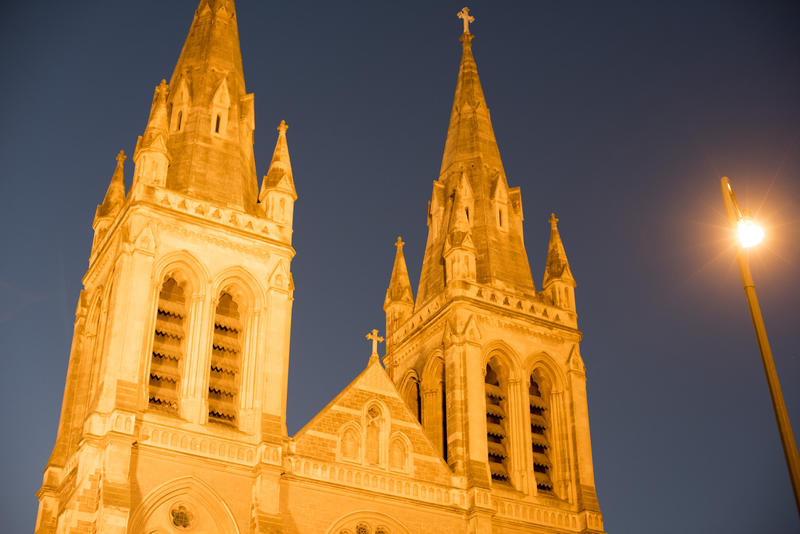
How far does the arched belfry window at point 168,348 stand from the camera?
30.9 metres

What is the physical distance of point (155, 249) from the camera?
32.1m

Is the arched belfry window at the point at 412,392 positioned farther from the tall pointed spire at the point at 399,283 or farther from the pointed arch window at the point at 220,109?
the pointed arch window at the point at 220,109

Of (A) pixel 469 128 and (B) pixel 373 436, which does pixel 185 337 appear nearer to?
(B) pixel 373 436

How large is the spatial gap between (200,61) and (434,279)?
11.5 meters

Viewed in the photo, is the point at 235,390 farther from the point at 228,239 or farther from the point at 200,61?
the point at 200,61

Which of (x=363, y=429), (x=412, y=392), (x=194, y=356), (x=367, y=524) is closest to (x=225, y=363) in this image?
(x=194, y=356)

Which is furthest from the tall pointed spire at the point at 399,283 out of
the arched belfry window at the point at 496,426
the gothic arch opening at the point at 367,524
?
the gothic arch opening at the point at 367,524

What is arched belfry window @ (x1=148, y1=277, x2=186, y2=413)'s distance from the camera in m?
30.9

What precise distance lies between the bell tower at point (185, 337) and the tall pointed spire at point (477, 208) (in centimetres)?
725

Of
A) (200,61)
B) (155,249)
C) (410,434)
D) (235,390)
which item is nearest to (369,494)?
(410,434)

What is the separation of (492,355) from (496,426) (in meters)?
2.38

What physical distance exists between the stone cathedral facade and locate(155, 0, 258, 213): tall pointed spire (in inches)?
3.0

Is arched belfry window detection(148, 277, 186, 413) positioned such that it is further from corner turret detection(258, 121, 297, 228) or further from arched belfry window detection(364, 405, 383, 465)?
arched belfry window detection(364, 405, 383, 465)

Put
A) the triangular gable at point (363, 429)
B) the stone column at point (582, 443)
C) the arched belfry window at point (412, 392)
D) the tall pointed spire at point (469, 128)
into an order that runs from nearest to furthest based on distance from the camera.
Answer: the triangular gable at point (363, 429), the stone column at point (582, 443), the arched belfry window at point (412, 392), the tall pointed spire at point (469, 128)
